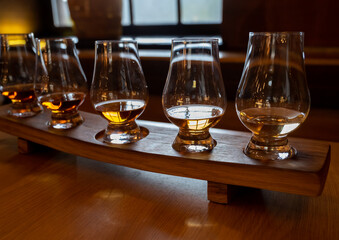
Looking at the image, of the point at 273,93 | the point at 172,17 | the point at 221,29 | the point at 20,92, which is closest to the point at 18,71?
the point at 20,92

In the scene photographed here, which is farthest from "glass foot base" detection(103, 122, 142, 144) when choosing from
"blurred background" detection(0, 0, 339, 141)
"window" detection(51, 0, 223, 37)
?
"window" detection(51, 0, 223, 37)

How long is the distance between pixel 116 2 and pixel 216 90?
1367 millimetres

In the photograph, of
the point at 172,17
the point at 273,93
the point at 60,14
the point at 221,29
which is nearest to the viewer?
the point at 273,93

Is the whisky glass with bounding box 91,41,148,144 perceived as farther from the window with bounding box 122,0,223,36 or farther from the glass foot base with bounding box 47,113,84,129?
the window with bounding box 122,0,223,36

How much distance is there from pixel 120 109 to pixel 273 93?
300mm

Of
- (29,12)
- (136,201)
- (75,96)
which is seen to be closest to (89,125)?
(75,96)

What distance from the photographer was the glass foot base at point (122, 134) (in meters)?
0.69

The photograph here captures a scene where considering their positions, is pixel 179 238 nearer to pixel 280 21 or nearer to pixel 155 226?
pixel 155 226

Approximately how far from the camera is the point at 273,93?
0.56 m

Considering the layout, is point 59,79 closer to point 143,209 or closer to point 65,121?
point 65,121

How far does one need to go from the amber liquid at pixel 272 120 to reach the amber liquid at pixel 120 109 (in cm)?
22

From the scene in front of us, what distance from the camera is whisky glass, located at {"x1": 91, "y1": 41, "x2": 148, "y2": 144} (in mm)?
667

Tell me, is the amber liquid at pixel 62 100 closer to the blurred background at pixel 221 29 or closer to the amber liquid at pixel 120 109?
the amber liquid at pixel 120 109

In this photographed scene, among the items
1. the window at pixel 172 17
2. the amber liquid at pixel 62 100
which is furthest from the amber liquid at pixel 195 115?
the window at pixel 172 17
